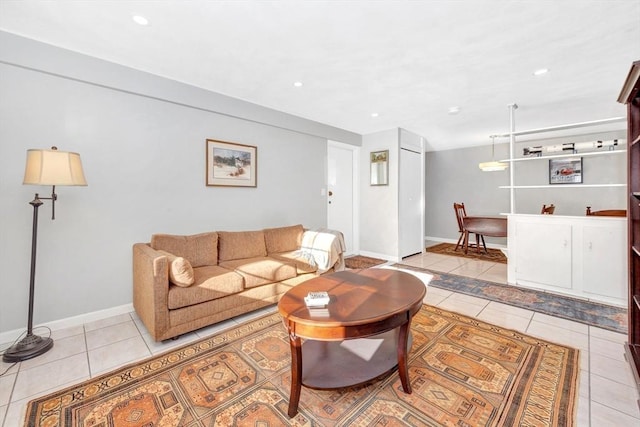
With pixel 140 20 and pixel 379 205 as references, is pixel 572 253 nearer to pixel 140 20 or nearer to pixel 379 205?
pixel 379 205

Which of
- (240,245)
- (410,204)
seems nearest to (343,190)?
(410,204)

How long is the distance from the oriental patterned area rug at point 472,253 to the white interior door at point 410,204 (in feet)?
1.77

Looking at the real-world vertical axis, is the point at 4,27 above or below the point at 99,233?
above

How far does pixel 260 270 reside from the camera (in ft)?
8.91

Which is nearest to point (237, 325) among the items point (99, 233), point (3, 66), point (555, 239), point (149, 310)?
point (149, 310)

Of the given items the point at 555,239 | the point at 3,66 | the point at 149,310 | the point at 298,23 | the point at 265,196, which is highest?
the point at 298,23

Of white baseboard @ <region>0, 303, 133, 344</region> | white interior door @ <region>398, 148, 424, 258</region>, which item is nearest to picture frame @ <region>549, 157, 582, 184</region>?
white interior door @ <region>398, 148, 424, 258</region>

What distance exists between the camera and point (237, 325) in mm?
2422

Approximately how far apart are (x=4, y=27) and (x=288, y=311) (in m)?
3.03

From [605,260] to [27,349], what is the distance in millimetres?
5269

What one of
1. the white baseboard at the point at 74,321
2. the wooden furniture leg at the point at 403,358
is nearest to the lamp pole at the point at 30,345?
the white baseboard at the point at 74,321

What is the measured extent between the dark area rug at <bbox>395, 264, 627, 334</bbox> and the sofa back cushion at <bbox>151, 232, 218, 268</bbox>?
9.02 feet

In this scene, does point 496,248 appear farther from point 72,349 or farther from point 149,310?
point 72,349

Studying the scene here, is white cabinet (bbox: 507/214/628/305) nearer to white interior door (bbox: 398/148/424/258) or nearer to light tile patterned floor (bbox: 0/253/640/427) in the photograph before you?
light tile patterned floor (bbox: 0/253/640/427)
